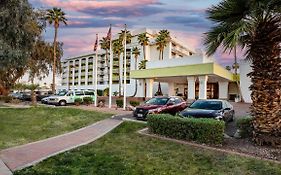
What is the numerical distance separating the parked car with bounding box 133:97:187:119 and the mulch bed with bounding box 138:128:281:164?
732 cm

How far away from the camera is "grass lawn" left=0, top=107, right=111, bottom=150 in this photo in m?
14.9

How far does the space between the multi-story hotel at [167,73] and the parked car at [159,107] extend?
3.61 m

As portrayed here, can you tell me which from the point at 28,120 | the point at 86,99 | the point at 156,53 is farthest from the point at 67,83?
the point at 28,120

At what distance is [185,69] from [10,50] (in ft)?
85.5

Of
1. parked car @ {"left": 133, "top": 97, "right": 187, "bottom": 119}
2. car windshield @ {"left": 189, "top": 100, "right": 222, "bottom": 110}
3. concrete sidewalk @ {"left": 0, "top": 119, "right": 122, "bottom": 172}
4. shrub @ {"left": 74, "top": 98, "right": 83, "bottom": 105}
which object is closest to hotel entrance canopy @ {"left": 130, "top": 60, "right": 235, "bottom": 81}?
shrub @ {"left": 74, "top": 98, "right": 83, "bottom": 105}

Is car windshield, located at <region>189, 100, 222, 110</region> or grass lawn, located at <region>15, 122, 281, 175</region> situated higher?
car windshield, located at <region>189, 100, 222, 110</region>

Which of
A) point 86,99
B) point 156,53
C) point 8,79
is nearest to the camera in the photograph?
point 86,99

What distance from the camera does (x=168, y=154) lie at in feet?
36.3

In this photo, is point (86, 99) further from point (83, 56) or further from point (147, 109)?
point (83, 56)

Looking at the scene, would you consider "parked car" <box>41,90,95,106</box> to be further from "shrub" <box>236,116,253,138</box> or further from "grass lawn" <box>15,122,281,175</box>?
"shrub" <box>236,116,253,138</box>

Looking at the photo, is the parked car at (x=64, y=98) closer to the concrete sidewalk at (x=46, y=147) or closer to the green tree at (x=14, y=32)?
the green tree at (x=14, y=32)

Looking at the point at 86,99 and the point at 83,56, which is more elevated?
the point at 83,56

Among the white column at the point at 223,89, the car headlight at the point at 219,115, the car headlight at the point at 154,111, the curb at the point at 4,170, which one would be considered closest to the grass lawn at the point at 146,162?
the curb at the point at 4,170

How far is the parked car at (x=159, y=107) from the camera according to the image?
67.0 ft
